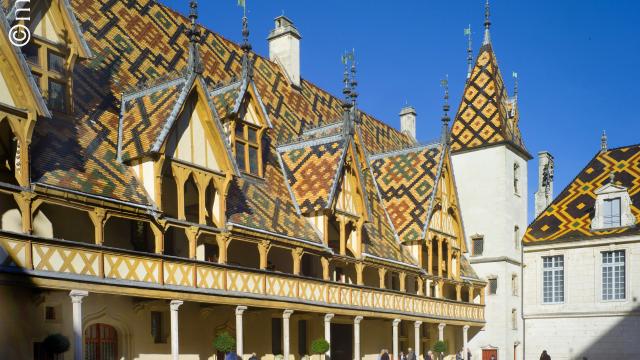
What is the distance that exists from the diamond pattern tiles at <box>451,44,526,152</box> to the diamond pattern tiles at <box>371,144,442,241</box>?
7371 mm

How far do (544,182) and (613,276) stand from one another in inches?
454

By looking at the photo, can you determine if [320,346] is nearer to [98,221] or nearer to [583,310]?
[98,221]

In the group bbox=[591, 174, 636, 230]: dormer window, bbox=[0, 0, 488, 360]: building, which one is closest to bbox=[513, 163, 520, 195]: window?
bbox=[591, 174, 636, 230]: dormer window

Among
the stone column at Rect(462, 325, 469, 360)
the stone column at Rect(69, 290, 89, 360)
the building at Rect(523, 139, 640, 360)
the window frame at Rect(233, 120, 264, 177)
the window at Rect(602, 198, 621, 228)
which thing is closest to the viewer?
the stone column at Rect(69, 290, 89, 360)

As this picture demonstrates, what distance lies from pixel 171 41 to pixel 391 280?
13274 mm

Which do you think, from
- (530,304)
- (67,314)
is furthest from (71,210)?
(530,304)

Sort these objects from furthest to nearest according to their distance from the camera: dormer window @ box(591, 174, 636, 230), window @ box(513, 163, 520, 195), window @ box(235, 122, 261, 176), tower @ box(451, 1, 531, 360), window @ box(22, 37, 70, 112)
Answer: window @ box(513, 163, 520, 195), tower @ box(451, 1, 531, 360), dormer window @ box(591, 174, 636, 230), window @ box(235, 122, 261, 176), window @ box(22, 37, 70, 112)

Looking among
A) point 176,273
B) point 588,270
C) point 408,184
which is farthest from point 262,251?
point 588,270

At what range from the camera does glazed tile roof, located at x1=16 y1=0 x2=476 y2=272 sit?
17.8m

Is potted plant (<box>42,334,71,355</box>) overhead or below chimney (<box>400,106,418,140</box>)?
below

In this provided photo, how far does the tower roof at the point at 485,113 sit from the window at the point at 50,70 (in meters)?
25.2

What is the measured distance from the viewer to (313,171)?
25781mm

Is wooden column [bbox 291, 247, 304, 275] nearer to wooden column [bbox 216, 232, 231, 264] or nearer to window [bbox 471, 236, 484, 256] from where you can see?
wooden column [bbox 216, 232, 231, 264]

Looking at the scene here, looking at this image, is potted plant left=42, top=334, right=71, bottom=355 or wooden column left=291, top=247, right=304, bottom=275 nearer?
potted plant left=42, top=334, right=71, bottom=355
